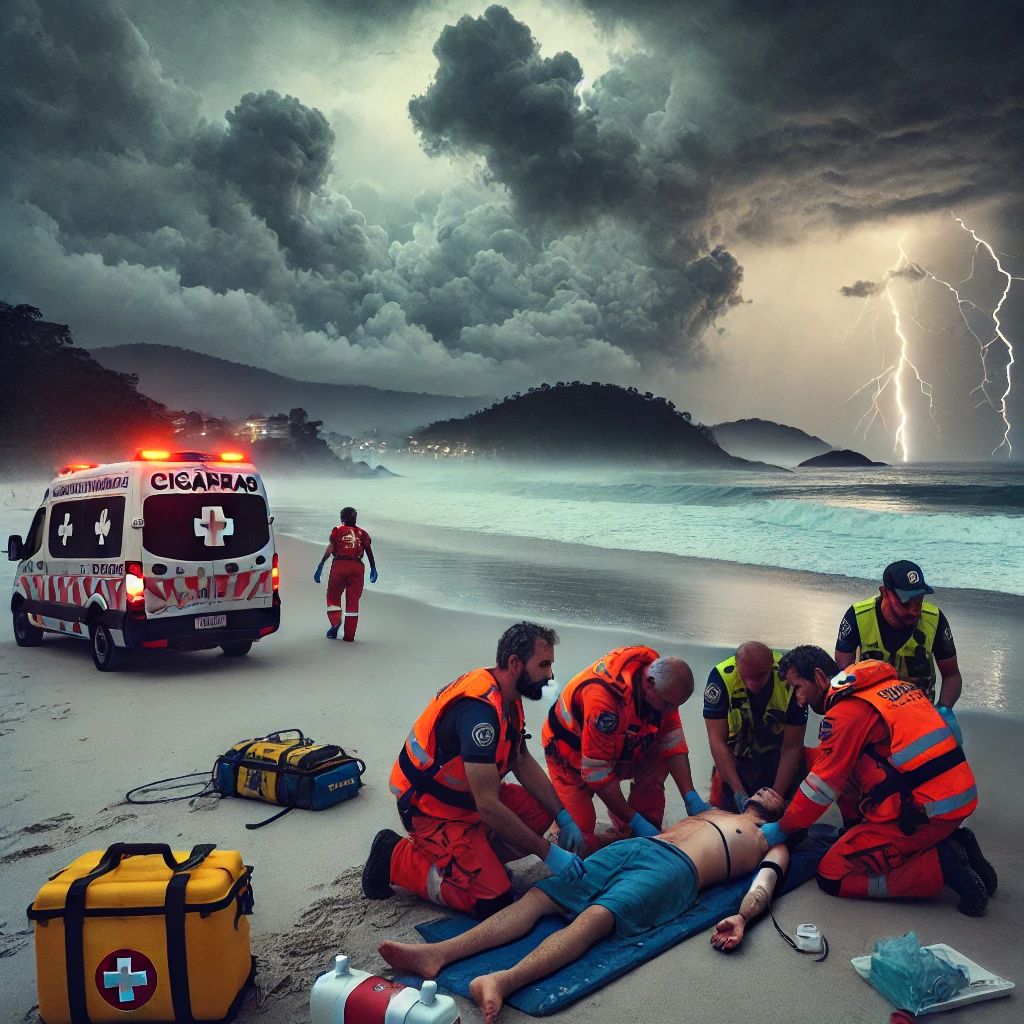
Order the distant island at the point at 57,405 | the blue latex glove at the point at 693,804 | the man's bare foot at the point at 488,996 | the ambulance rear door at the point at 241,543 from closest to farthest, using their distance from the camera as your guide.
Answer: the man's bare foot at the point at 488,996
the blue latex glove at the point at 693,804
the ambulance rear door at the point at 241,543
the distant island at the point at 57,405

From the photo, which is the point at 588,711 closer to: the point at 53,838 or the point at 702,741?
the point at 702,741

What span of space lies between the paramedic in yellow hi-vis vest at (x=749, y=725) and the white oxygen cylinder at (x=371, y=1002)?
2.58 metres

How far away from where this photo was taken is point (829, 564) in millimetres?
17969

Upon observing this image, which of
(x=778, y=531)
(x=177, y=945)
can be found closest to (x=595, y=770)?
(x=177, y=945)

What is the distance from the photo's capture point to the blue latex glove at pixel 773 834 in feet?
14.2

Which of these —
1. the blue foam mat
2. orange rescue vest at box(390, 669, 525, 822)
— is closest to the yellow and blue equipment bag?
orange rescue vest at box(390, 669, 525, 822)

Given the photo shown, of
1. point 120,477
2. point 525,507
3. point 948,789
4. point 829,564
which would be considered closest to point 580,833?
point 948,789

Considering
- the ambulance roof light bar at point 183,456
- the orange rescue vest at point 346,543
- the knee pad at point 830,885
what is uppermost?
the ambulance roof light bar at point 183,456

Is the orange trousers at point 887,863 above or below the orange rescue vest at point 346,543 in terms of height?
below

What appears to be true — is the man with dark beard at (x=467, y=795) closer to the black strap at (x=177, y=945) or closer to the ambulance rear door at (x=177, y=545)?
the black strap at (x=177, y=945)

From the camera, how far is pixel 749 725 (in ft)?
16.8

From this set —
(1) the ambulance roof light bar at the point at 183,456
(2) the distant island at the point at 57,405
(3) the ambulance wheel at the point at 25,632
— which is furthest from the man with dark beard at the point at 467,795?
(2) the distant island at the point at 57,405

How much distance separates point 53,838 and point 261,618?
449cm

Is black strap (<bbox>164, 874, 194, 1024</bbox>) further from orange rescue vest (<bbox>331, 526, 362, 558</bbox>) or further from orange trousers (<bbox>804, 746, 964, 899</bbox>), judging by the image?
orange rescue vest (<bbox>331, 526, 362, 558</bbox>)
